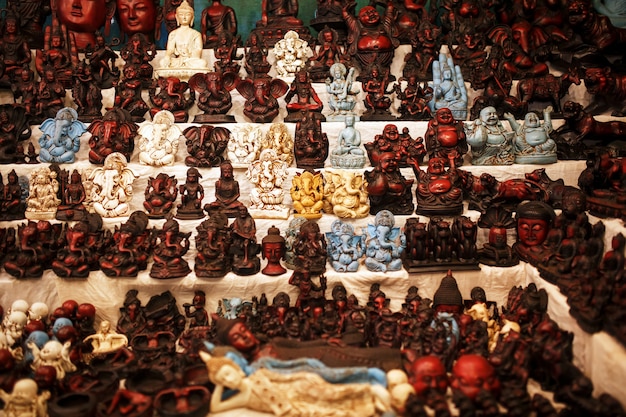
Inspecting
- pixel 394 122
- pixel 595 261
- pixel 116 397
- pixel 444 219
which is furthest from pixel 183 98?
pixel 595 261

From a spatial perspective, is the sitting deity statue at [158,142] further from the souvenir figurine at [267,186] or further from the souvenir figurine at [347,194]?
the souvenir figurine at [347,194]

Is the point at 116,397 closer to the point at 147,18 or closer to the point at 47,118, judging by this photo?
the point at 47,118

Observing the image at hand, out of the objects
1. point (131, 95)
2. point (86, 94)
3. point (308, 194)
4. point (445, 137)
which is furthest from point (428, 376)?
point (86, 94)

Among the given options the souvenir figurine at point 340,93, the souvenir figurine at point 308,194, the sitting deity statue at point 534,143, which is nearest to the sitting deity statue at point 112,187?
the souvenir figurine at point 308,194

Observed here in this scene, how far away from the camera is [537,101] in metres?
5.82

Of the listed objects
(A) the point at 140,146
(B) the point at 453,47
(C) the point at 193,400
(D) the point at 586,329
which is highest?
(B) the point at 453,47

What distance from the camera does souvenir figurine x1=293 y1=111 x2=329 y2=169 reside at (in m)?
5.14

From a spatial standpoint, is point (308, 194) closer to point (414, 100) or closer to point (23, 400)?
point (414, 100)

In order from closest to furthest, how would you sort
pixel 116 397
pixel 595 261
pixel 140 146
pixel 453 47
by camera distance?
1. pixel 116 397
2. pixel 595 261
3. pixel 140 146
4. pixel 453 47

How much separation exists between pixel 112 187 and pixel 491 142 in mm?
3193

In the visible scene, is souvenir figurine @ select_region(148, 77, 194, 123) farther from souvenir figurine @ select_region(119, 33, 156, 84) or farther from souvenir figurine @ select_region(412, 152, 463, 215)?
souvenir figurine @ select_region(412, 152, 463, 215)

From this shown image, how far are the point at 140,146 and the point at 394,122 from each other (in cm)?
226

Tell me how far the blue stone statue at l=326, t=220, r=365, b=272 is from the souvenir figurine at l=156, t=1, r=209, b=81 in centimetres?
244

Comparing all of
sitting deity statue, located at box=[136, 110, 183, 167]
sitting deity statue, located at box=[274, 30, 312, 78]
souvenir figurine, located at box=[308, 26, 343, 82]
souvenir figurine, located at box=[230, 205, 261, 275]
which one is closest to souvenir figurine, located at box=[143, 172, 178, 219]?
sitting deity statue, located at box=[136, 110, 183, 167]
